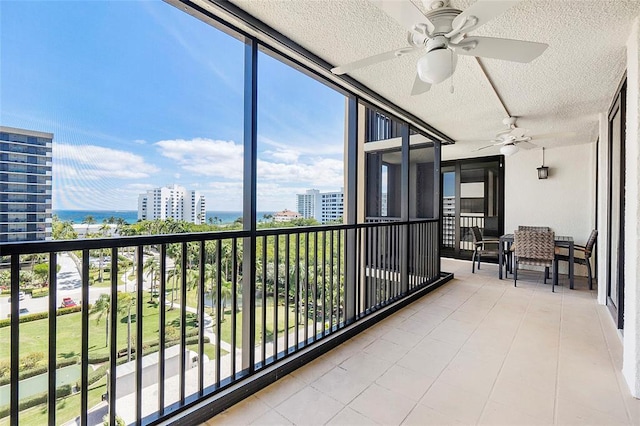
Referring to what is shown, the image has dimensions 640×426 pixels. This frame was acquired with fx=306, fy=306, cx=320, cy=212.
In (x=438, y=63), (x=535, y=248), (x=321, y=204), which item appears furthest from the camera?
(x=535, y=248)

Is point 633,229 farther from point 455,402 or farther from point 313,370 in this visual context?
point 313,370

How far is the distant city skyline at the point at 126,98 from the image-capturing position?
1.44 m

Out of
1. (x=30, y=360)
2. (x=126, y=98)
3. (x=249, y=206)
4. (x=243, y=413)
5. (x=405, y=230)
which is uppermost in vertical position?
(x=126, y=98)

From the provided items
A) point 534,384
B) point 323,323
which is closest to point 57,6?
point 323,323

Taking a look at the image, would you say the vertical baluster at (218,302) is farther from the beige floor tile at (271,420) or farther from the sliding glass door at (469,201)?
the sliding glass door at (469,201)

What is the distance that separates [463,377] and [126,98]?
2.99 m

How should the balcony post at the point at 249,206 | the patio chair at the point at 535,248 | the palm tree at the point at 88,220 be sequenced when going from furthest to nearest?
the patio chair at the point at 535,248 < the balcony post at the point at 249,206 < the palm tree at the point at 88,220

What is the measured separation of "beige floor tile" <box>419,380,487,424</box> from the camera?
1.74 metres

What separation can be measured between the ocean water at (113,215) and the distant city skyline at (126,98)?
0.04m

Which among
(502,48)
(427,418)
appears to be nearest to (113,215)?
(427,418)

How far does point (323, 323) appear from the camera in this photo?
8.77 ft

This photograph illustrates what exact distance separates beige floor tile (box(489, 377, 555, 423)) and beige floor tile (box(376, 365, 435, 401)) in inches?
15.9

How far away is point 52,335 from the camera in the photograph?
4.18 ft

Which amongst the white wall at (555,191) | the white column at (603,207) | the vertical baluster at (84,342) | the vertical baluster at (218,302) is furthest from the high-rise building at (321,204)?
the white wall at (555,191)
